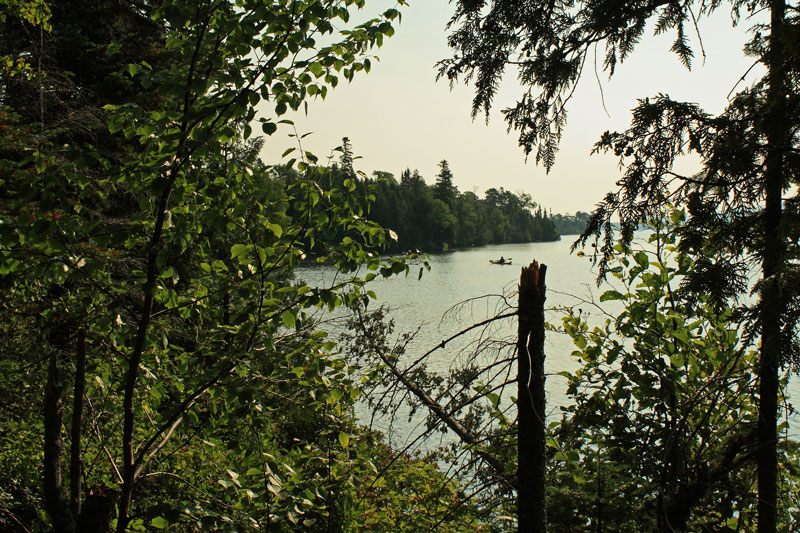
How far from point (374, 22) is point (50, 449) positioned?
264cm

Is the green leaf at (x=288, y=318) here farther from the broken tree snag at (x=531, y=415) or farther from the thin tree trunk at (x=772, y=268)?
the thin tree trunk at (x=772, y=268)

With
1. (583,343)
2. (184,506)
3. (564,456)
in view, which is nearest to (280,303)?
(184,506)

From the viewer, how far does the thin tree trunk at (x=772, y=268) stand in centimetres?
258

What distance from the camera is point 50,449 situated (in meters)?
2.75

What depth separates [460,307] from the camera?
323 centimetres

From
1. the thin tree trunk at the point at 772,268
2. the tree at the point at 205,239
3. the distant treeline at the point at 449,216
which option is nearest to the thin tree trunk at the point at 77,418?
the tree at the point at 205,239

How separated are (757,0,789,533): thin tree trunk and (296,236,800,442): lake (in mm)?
1033

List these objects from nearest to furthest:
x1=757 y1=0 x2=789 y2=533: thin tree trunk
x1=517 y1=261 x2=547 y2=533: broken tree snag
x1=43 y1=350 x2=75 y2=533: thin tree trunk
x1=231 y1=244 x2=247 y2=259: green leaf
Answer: x1=231 y1=244 x2=247 y2=259: green leaf
x1=757 y1=0 x2=789 y2=533: thin tree trunk
x1=43 y1=350 x2=75 y2=533: thin tree trunk
x1=517 y1=261 x2=547 y2=533: broken tree snag

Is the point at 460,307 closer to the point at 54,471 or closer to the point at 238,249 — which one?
the point at 238,249

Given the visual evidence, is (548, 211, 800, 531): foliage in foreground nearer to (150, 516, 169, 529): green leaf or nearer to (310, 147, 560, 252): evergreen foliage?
(150, 516, 169, 529): green leaf

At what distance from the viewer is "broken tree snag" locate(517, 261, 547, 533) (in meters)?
2.83

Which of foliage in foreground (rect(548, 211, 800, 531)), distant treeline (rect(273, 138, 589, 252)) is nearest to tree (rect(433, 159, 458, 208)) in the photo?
distant treeline (rect(273, 138, 589, 252))

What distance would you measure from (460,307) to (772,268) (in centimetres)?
160

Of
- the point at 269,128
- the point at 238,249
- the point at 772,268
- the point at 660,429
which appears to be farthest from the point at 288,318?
the point at 660,429
